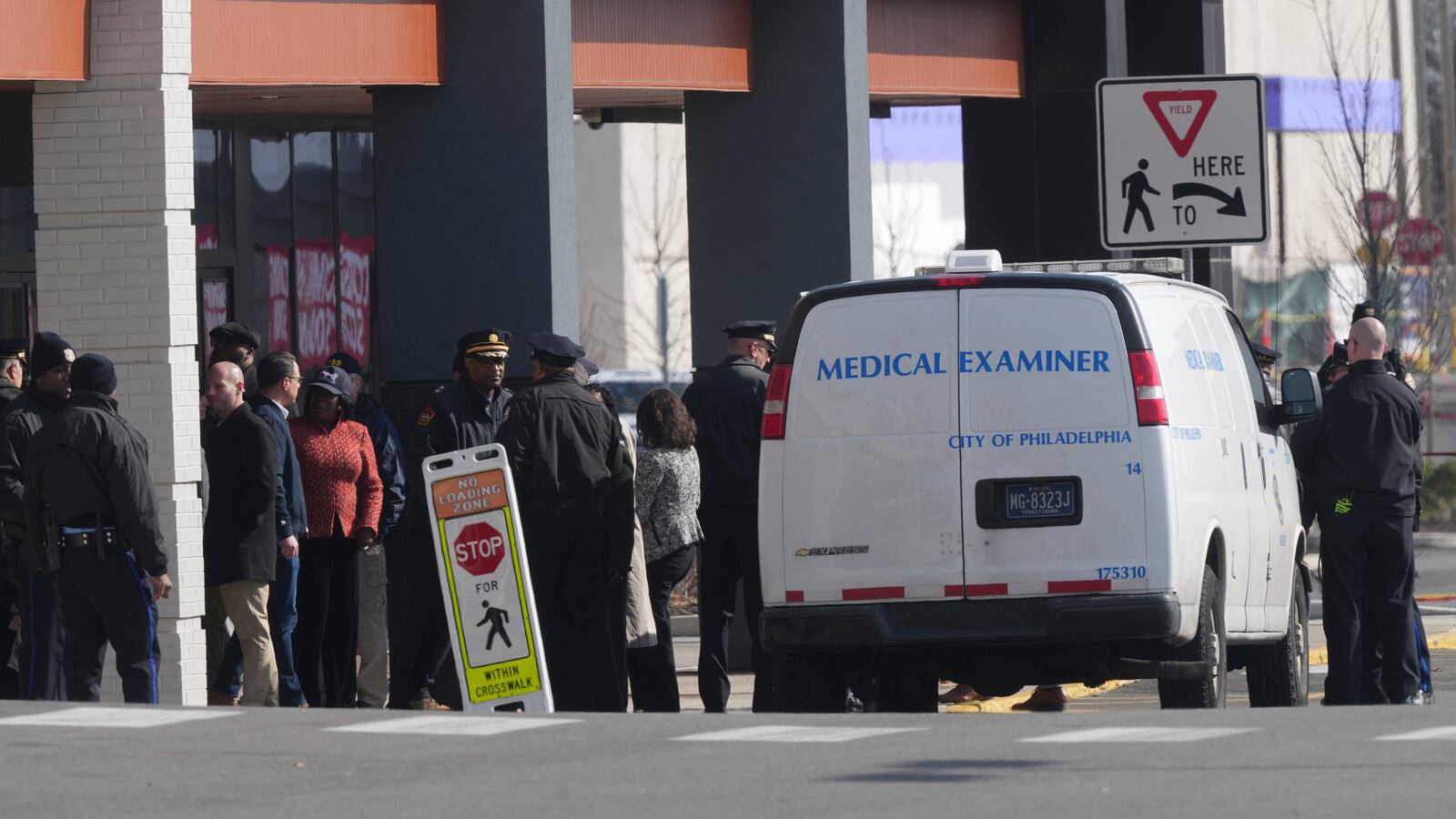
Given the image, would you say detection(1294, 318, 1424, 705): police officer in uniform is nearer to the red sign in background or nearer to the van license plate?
the van license plate

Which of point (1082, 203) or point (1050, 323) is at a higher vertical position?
point (1082, 203)

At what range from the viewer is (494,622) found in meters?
11.0

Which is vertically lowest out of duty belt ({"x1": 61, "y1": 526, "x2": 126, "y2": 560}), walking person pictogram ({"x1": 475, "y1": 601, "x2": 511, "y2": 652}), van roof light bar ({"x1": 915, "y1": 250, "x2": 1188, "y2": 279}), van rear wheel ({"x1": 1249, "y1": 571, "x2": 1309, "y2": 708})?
van rear wheel ({"x1": 1249, "y1": 571, "x2": 1309, "y2": 708})

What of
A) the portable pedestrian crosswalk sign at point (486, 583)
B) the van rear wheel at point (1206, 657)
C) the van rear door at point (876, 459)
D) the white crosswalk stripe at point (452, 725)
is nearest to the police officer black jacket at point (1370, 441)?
the van rear wheel at point (1206, 657)

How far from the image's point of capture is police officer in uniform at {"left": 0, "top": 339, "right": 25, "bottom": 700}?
12.0m

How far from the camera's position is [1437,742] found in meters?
8.25

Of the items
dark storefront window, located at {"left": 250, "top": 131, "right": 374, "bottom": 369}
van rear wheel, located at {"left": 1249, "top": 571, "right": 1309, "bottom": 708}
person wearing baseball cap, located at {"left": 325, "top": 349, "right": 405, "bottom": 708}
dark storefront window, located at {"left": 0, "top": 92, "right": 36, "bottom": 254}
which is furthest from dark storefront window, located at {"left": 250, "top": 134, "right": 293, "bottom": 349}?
van rear wheel, located at {"left": 1249, "top": 571, "right": 1309, "bottom": 708}

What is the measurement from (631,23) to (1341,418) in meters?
5.60

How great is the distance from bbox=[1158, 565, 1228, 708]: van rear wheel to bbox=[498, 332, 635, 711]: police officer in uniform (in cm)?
256

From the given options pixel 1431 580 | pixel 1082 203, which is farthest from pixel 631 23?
pixel 1431 580

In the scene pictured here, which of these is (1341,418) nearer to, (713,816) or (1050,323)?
(1050,323)

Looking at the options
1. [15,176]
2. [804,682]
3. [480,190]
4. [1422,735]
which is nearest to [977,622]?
[804,682]

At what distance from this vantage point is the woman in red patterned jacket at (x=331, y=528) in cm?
1271

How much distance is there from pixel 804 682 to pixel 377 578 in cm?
334
